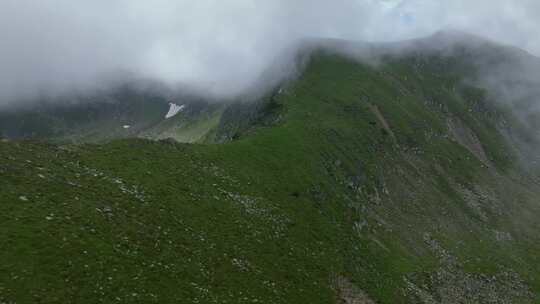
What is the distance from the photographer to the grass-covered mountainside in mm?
34406

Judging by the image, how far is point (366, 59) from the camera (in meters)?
175

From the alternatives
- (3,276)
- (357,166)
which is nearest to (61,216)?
(3,276)

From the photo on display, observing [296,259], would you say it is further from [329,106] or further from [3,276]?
[329,106]

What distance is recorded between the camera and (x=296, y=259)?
51938mm

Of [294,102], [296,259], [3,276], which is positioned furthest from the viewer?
[294,102]

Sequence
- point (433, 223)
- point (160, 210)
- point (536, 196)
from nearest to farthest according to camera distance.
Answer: point (160, 210)
point (433, 223)
point (536, 196)

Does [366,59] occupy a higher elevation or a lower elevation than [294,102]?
higher

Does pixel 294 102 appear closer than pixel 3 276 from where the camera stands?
No

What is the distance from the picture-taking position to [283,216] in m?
59.8

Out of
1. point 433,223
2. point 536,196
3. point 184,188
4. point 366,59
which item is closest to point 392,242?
point 433,223

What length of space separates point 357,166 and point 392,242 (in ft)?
74.1

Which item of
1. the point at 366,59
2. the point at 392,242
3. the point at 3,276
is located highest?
the point at 366,59

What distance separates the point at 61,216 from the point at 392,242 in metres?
51.9

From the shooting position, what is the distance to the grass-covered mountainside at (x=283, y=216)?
34.4 meters
